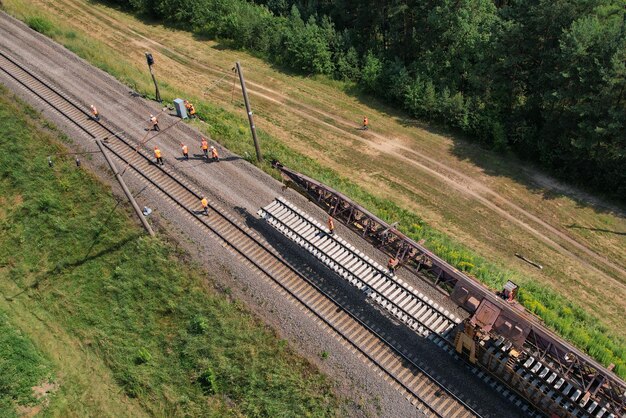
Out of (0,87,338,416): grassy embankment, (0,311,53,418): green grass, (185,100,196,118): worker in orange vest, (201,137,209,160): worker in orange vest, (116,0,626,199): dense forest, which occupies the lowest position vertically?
(0,311,53,418): green grass

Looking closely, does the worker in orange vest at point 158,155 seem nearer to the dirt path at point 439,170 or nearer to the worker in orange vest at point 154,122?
the worker in orange vest at point 154,122

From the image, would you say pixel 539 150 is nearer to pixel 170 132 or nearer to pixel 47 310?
pixel 170 132

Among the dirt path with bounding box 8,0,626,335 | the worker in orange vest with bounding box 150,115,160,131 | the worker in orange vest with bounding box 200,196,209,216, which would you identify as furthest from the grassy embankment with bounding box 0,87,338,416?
the dirt path with bounding box 8,0,626,335

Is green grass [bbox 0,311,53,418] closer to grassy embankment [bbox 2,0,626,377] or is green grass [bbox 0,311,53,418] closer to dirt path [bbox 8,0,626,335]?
grassy embankment [bbox 2,0,626,377]

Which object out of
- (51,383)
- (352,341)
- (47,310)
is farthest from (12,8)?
(352,341)

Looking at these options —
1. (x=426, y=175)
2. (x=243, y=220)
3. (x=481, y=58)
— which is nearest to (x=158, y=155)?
(x=243, y=220)
